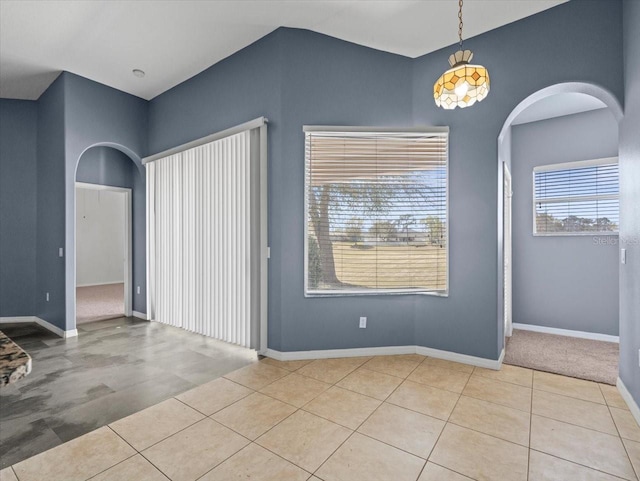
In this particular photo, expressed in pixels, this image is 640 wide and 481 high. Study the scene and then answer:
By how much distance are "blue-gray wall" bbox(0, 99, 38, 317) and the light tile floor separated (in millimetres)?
4267

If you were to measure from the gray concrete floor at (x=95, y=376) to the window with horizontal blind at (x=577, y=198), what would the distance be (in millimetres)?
4321

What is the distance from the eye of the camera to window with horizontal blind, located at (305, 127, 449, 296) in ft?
11.2

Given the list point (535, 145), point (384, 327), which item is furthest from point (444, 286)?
point (535, 145)

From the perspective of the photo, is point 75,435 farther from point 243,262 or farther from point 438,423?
point 438,423

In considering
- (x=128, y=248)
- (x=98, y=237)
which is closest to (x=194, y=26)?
(x=128, y=248)

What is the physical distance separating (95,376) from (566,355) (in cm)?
480

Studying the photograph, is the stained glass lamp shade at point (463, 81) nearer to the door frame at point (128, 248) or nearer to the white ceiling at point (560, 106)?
the white ceiling at point (560, 106)

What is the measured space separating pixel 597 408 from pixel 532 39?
10.2ft

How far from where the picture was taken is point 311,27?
3277mm

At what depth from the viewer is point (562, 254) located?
4387mm

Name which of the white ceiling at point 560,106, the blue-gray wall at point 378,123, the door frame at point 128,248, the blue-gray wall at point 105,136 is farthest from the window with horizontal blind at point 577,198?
the door frame at point 128,248

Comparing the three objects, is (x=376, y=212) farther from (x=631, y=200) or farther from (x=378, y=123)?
(x=631, y=200)

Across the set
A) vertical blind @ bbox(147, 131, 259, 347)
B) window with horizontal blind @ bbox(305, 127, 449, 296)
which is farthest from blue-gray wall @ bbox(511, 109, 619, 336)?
vertical blind @ bbox(147, 131, 259, 347)

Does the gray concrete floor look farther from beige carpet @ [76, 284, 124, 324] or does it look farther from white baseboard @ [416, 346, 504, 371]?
white baseboard @ [416, 346, 504, 371]
